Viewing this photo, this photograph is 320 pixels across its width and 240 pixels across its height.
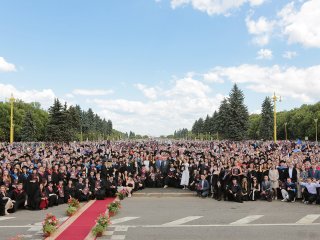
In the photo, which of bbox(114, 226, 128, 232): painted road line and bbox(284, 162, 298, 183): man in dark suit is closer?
bbox(114, 226, 128, 232): painted road line

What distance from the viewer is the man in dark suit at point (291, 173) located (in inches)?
752

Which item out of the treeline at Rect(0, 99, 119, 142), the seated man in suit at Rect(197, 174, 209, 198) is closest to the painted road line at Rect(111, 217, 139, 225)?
the seated man in suit at Rect(197, 174, 209, 198)

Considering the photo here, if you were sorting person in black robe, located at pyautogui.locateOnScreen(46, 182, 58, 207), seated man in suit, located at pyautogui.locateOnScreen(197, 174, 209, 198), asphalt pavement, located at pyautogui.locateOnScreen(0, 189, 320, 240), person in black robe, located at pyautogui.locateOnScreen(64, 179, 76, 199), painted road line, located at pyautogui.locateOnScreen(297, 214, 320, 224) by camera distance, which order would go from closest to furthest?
asphalt pavement, located at pyautogui.locateOnScreen(0, 189, 320, 240) → painted road line, located at pyautogui.locateOnScreen(297, 214, 320, 224) → person in black robe, located at pyautogui.locateOnScreen(46, 182, 58, 207) → person in black robe, located at pyautogui.locateOnScreen(64, 179, 76, 199) → seated man in suit, located at pyautogui.locateOnScreen(197, 174, 209, 198)

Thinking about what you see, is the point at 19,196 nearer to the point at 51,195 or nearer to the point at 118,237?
the point at 51,195

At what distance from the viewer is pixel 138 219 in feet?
45.9

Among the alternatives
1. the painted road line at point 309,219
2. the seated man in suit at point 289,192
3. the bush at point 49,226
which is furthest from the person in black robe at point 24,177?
the seated man in suit at point 289,192

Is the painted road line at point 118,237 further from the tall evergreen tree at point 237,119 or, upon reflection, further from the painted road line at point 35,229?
the tall evergreen tree at point 237,119

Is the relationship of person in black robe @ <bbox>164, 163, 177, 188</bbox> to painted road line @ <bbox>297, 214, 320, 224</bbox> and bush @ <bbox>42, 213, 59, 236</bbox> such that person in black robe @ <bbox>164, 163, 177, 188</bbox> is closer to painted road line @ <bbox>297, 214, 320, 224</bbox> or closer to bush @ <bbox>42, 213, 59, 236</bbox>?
painted road line @ <bbox>297, 214, 320, 224</bbox>

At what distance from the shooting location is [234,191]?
18359 millimetres

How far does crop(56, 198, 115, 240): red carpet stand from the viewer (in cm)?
1122

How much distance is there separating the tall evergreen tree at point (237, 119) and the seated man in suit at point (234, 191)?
4918 centimetres

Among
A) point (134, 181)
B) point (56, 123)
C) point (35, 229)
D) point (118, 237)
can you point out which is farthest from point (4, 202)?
point (56, 123)

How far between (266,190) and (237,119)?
1936 inches

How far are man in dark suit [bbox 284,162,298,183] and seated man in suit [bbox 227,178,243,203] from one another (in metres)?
2.64
